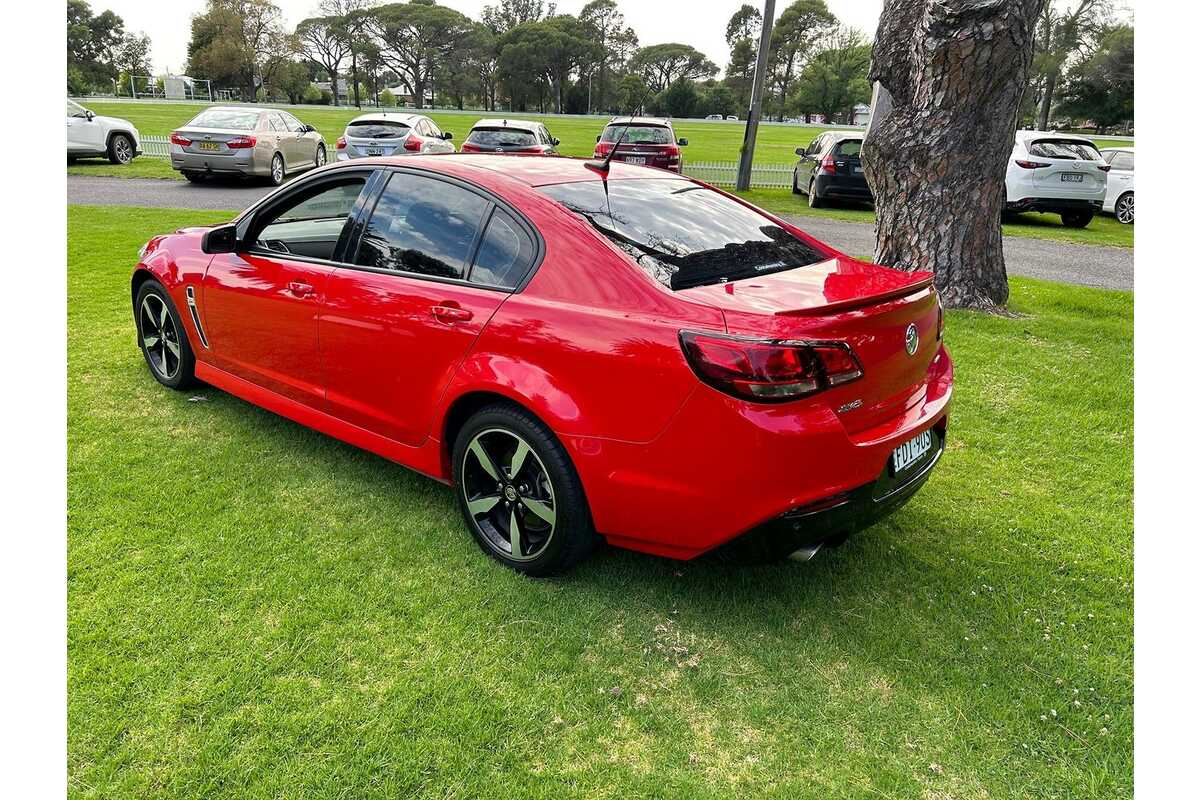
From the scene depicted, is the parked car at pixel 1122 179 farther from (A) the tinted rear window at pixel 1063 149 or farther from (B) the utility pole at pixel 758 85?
(B) the utility pole at pixel 758 85

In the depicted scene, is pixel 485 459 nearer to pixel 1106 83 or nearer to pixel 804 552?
pixel 804 552

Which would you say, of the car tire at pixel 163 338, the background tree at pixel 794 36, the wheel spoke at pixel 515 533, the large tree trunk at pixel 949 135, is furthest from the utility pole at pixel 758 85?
the background tree at pixel 794 36

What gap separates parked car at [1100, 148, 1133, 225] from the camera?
1661cm

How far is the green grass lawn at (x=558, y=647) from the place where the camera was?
7.63 ft

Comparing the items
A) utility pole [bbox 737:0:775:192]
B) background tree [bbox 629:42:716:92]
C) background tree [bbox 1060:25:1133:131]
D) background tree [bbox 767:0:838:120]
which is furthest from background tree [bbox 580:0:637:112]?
utility pole [bbox 737:0:775:192]

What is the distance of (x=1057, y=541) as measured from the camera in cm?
361

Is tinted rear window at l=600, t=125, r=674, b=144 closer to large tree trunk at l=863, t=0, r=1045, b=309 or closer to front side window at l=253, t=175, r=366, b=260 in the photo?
large tree trunk at l=863, t=0, r=1045, b=309

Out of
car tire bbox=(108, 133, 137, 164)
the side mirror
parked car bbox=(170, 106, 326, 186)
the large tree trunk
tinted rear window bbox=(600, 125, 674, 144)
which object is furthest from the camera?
car tire bbox=(108, 133, 137, 164)

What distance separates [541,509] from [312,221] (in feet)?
7.38

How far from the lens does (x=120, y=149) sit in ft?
62.8

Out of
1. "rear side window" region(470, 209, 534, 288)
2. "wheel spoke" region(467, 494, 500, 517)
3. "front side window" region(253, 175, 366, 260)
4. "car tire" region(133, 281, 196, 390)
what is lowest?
"wheel spoke" region(467, 494, 500, 517)

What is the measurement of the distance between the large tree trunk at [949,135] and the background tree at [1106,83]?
58354 millimetres

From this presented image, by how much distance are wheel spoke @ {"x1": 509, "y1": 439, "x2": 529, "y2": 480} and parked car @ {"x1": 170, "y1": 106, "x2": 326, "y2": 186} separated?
14.9 meters

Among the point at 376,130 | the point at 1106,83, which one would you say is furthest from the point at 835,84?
the point at 376,130
